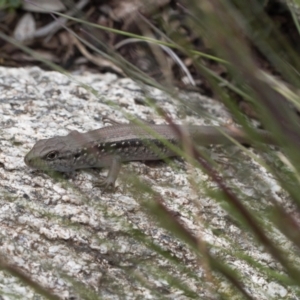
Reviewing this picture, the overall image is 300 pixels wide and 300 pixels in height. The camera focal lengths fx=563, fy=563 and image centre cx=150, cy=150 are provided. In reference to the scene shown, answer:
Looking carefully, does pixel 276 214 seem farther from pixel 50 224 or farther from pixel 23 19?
pixel 23 19

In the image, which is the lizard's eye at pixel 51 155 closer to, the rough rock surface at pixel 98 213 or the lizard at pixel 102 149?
the lizard at pixel 102 149

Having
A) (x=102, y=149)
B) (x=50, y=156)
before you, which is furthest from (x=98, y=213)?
(x=102, y=149)

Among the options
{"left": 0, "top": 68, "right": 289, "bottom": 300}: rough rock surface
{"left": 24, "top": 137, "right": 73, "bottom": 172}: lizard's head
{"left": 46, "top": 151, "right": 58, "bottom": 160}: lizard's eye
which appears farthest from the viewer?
{"left": 46, "top": 151, "right": 58, "bottom": 160}: lizard's eye

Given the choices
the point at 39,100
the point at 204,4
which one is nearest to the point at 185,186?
the point at 39,100

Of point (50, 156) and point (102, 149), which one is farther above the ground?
point (102, 149)

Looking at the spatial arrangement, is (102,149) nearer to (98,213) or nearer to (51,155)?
(51,155)

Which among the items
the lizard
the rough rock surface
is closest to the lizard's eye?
the lizard

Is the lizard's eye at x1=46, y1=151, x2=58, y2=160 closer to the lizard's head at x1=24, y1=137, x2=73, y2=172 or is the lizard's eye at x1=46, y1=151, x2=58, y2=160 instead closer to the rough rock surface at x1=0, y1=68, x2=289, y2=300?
the lizard's head at x1=24, y1=137, x2=73, y2=172
